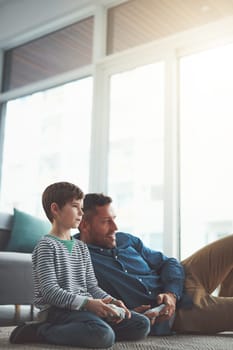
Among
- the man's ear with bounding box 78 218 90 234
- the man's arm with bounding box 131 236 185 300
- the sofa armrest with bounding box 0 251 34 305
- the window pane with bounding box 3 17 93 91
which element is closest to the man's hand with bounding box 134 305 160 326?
the man's arm with bounding box 131 236 185 300

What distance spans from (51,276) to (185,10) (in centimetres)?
282

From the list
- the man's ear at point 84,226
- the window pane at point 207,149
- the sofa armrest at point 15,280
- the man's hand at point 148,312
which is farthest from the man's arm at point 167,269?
the window pane at point 207,149

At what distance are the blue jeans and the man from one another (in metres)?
0.14

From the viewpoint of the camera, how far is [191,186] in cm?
363

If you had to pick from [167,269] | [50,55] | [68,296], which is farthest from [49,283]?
[50,55]

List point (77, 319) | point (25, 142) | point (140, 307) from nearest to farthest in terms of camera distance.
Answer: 1. point (77, 319)
2. point (140, 307)
3. point (25, 142)

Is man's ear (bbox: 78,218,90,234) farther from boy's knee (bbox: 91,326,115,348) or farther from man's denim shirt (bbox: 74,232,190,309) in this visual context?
boy's knee (bbox: 91,326,115,348)

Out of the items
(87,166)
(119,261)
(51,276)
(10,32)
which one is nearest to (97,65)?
(87,166)

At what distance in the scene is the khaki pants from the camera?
1994mm

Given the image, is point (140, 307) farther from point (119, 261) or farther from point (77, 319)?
point (77, 319)

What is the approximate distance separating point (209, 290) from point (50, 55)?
10.6 feet

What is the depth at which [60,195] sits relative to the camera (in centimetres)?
182

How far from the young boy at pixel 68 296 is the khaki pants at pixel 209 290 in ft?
1.04

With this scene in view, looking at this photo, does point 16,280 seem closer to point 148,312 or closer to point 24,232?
point 24,232
